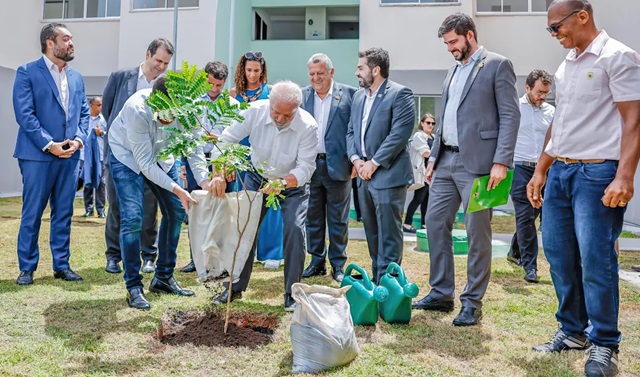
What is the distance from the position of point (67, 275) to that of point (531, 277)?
4.04 meters

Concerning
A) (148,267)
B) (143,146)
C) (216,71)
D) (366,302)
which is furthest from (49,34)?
(366,302)

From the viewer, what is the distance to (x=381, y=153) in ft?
14.5

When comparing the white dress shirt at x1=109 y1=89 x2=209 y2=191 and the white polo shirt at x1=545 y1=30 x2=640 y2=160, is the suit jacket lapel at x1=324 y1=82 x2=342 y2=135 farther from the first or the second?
the white polo shirt at x1=545 y1=30 x2=640 y2=160

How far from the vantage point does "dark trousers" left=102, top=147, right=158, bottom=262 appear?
16.7 ft

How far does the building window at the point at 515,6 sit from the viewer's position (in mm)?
14219

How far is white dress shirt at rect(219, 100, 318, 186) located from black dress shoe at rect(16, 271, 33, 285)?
6.87ft

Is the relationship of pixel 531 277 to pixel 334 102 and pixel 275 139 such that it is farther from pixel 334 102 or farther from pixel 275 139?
pixel 275 139

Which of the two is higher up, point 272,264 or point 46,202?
point 46,202

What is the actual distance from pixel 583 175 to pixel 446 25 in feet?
4.94

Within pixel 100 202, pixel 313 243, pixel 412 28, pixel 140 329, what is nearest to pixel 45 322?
pixel 140 329

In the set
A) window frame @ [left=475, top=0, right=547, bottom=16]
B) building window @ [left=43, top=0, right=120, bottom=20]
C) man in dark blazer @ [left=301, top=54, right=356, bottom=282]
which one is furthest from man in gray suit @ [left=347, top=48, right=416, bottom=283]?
building window @ [left=43, top=0, right=120, bottom=20]

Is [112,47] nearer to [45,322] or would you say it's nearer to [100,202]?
[100,202]

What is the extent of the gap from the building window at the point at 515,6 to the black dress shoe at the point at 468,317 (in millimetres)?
12350

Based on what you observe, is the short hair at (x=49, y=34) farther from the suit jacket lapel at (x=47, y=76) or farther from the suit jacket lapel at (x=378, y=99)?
the suit jacket lapel at (x=378, y=99)
